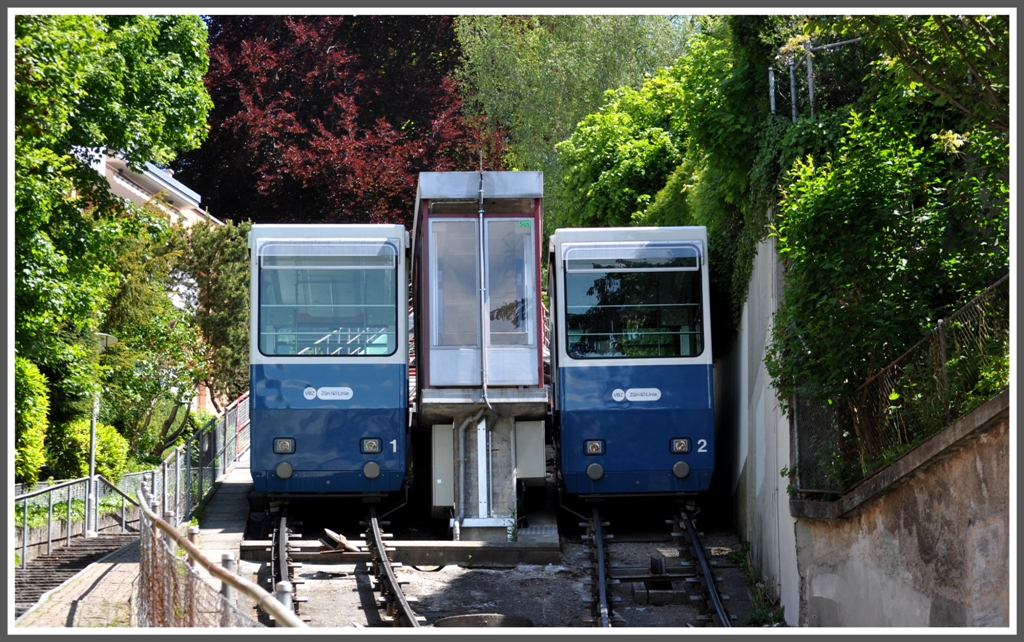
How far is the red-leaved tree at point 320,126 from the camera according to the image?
1180 inches

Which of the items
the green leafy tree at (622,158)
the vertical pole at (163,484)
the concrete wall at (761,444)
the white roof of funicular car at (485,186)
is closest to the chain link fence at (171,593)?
the vertical pole at (163,484)

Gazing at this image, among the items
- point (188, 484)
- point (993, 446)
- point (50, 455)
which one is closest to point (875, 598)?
point (993, 446)

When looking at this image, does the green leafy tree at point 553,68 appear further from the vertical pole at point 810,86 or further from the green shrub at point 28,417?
the vertical pole at point 810,86

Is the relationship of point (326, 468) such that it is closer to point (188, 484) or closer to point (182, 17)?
point (188, 484)

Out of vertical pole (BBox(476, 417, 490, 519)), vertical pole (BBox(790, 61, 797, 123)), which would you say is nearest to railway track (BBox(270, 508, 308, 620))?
vertical pole (BBox(476, 417, 490, 519))

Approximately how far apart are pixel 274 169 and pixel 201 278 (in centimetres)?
568

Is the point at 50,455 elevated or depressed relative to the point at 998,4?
Answer: depressed

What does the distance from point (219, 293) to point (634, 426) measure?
1270cm

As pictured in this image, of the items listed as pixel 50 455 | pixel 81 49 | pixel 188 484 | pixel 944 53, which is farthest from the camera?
pixel 50 455

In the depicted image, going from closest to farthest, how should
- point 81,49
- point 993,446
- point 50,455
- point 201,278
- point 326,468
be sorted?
point 993,446
point 81,49
point 326,468
point 50,455
point 201,278

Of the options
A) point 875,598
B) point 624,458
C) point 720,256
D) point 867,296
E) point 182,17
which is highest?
point 182,17

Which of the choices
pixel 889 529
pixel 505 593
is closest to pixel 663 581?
pixel 505 593

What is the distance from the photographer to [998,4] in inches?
344

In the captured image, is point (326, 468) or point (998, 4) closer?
point (998, 4)
